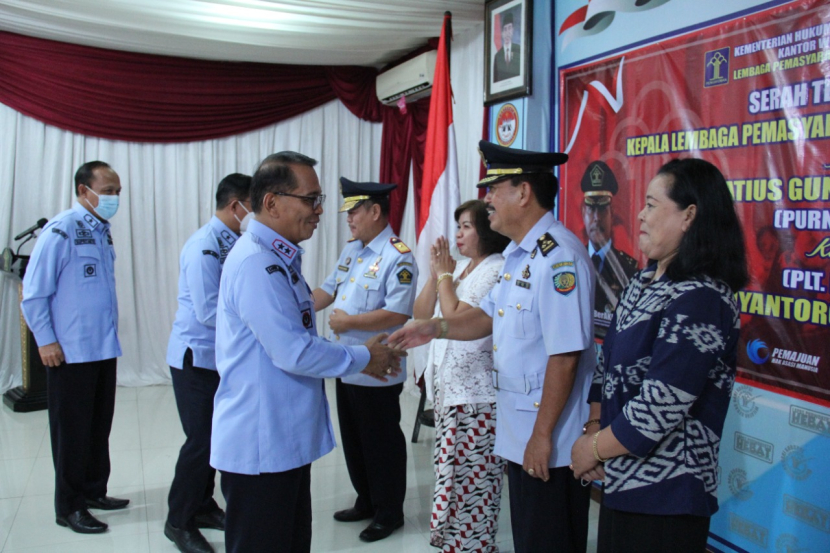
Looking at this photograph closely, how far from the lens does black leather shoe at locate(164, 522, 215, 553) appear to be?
103 inches

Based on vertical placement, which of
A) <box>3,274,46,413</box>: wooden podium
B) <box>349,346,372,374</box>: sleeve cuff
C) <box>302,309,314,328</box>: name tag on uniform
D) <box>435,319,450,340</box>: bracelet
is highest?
<box>302,309,314,328</box>: name tag on uniform

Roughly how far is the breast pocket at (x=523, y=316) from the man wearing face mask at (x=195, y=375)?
133 cm

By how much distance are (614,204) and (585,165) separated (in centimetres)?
30

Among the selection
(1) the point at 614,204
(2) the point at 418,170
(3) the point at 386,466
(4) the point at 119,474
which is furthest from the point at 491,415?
(2) the point at 418,170

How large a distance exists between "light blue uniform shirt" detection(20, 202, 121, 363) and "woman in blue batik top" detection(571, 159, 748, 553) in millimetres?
2337

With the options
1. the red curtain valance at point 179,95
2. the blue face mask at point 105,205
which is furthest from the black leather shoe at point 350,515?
the red curtain valance at point 179,95

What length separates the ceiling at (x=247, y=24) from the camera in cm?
392

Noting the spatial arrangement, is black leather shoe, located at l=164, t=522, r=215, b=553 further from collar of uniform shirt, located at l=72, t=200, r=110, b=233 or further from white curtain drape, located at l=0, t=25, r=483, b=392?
white curtain drape, located at l=0, t=25, r=483, b=392

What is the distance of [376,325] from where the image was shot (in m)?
2.72

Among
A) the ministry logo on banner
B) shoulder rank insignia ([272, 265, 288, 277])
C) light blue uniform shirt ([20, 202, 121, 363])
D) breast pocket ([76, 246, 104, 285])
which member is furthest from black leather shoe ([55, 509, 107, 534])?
the ministry logo on banner

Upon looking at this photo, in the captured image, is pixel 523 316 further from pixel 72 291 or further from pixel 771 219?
pixel 72 291

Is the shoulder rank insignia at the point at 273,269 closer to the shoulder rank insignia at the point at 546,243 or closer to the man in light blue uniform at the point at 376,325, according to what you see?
the shoulder rank insignia at the point at 546,243

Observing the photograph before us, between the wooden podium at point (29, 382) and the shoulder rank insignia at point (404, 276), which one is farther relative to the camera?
the wooden podium at point (29, 382)

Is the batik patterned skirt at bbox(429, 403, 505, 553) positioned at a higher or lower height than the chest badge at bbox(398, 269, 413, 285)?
lower
